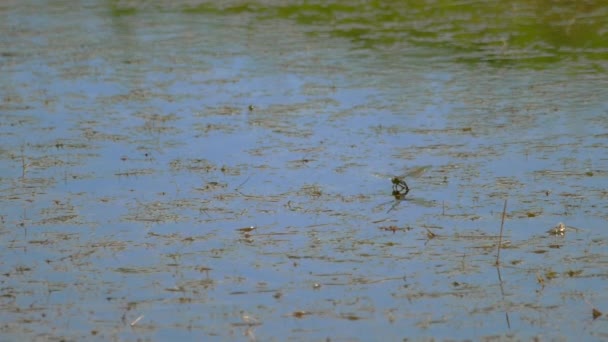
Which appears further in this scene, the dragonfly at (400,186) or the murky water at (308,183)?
the dragonfly at (400,186)

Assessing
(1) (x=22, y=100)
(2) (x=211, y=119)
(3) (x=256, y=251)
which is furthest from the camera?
(1) (x=22, y=100)

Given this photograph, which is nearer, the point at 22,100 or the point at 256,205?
the point at 256,205

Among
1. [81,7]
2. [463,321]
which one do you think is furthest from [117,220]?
[81,7]

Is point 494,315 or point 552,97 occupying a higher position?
point 494,315

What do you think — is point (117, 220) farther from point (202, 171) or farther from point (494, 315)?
point (494, 315)

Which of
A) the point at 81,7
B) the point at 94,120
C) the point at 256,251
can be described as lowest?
the point at 81,7

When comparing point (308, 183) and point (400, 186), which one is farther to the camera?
point (308, 183)

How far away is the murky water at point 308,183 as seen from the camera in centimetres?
564

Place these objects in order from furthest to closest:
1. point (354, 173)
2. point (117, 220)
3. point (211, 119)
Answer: point (211, 119), point (354, 173), point (117, 220)

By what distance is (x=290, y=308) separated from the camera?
18.5 ft

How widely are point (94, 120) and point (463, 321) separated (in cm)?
551

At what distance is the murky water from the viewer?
18.5 ft

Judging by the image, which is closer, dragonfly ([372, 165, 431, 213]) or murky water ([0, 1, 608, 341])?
murky water ([0, 1, 608, 341])

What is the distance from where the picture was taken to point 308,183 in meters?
7.99
